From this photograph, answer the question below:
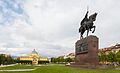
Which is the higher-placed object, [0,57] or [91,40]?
[91,40]

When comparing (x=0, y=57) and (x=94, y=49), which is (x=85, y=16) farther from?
(x=0, y=57)

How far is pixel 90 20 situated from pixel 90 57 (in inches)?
302

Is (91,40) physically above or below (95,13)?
below

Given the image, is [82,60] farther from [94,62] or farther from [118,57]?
[118,57]

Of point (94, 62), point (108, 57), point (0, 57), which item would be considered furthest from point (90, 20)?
point (0, 57)

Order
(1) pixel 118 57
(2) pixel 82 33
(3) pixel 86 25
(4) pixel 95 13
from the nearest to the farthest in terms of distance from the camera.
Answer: (4) pixel 95 13, (3) pixel 86 25, (2) pixel 82 33, (1) pixel 118 57

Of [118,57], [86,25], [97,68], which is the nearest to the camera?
[97,68]

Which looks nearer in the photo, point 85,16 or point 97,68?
point 97,68

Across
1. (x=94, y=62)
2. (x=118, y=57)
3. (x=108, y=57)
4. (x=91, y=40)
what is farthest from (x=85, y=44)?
(x=108, y=57)

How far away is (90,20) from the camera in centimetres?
2567

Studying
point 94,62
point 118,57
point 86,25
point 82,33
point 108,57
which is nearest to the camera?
point 94,62

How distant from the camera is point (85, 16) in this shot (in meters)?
28.7

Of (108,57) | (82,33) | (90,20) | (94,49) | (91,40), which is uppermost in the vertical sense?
(90,20)

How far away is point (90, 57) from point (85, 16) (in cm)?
1014
